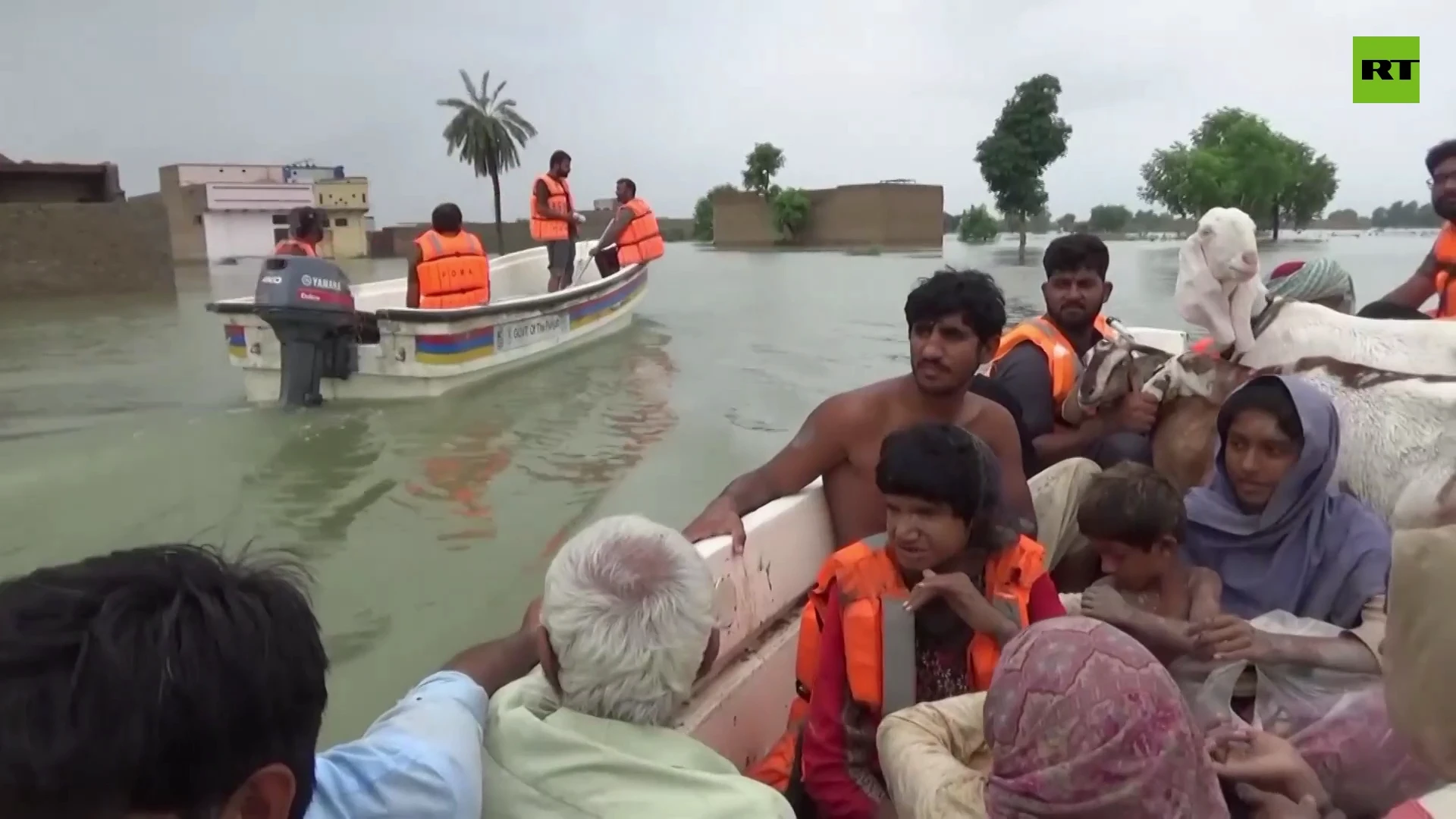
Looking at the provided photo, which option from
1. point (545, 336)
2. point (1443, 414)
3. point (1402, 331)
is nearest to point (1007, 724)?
point (1443, 414)

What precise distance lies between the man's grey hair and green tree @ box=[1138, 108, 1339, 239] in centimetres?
3178

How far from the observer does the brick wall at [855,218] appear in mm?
45688

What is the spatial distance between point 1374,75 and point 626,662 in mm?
4023

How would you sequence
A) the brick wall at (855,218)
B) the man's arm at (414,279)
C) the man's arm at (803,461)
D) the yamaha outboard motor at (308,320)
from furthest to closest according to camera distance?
the brick wall at (855,218) < the man's arm at (414,279) < the yamaha outboard motor at (308,320) < the man's arm at (803,461)

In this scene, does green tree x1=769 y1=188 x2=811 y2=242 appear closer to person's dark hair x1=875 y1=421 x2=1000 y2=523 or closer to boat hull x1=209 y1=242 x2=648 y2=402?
boat hull x1=209 y1=242 x2=648 y2=402

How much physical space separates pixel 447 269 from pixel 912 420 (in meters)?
6.23

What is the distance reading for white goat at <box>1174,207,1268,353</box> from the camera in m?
2.50

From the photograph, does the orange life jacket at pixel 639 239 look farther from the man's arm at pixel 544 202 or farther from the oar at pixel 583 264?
the man's arm at pixel 544 202

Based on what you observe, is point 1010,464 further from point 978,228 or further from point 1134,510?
point 978,228

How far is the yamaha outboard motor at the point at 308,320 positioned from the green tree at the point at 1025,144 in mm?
33498

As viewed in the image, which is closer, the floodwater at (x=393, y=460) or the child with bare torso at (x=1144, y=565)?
the child with bare torso at (x=1144, y=565)

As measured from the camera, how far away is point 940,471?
1.70m

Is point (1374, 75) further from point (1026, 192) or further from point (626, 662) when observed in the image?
point (1026, 192)

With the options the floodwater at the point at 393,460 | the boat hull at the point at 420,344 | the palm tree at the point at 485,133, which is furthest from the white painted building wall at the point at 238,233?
the boat hull at the point at 420,344
